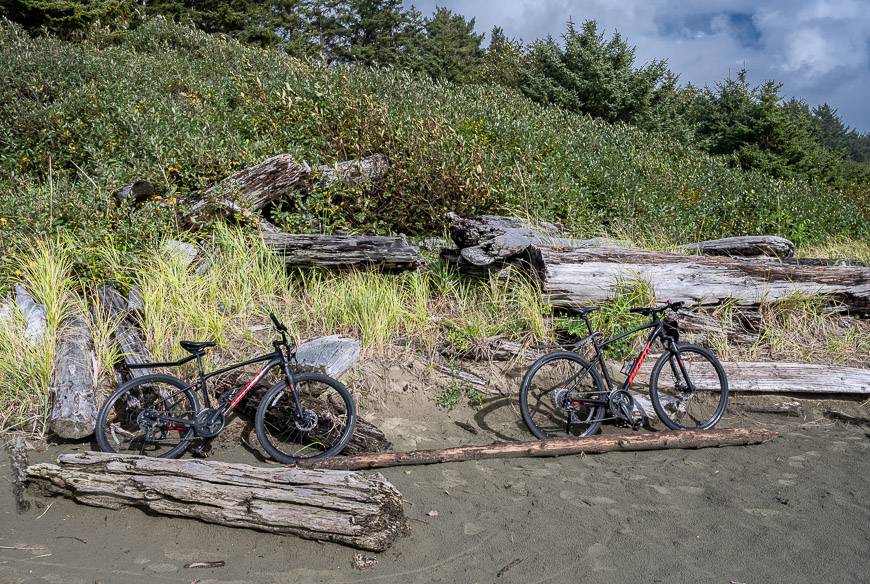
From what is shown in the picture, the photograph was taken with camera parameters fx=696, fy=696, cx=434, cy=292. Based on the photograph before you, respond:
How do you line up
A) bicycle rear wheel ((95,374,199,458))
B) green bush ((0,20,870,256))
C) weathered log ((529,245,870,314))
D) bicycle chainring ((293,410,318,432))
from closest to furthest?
1. bicycle rear wheel ((95,374,199,458))
2. bicycle chainring ((293,410,318,432))
3. weathered log ((529,245,870,314))
4. green bush ((0,20,870,256))

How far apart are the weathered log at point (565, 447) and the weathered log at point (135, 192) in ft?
12.7

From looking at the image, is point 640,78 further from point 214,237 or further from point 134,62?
point 214,237

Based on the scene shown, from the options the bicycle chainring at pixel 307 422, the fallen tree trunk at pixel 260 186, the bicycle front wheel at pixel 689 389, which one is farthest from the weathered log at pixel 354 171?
the bicycle front wheel at pixel 689 389

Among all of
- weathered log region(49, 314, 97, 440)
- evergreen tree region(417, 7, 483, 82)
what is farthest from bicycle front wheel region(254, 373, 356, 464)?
evergreen tree region(417, 7, 483, 82)

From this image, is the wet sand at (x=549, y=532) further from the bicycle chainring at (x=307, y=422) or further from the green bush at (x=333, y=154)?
the green bush at (x=333, y=154)

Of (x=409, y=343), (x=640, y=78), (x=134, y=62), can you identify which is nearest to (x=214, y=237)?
(x=409, y=343)

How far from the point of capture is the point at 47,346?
5.10 metres

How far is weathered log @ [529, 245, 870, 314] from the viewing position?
6.25 metres

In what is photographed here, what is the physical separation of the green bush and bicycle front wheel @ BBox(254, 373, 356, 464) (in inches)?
99.8

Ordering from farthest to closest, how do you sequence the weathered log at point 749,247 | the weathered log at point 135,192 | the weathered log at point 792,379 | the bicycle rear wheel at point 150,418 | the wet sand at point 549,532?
1. the weathered log at point 749,247
2. the weathered log at point 135,192
3. the weathered log at point 792,379
4. the bicycle rear wheel at point 150,418
5. the wet sand at point 549,532

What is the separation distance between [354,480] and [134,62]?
10745 mm

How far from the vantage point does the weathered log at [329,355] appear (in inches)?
206

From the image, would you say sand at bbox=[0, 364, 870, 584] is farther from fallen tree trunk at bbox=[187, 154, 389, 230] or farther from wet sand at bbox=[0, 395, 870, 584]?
fallen tree trunk at bbox=[187, 154, 389, 230]

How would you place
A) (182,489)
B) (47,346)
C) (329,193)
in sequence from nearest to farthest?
(182,489) < (47,346) < (329,193)
